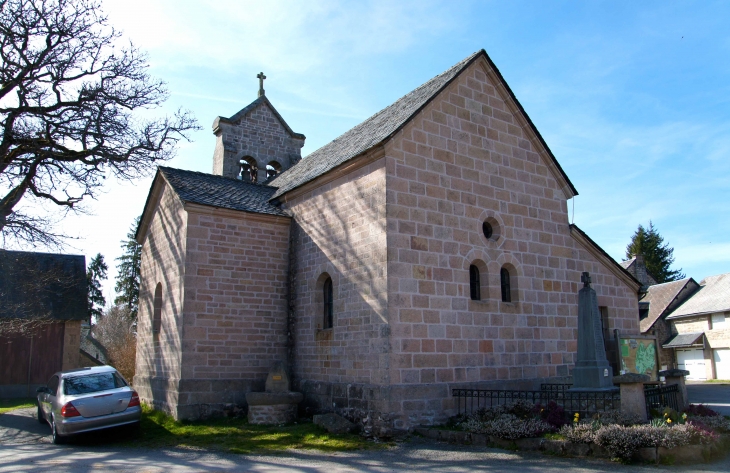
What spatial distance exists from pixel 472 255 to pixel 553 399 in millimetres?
3677

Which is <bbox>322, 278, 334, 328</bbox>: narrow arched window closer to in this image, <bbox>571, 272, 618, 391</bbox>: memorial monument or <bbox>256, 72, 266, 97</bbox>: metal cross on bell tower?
<bbox>571, 272, 618, 391</bbox>: memorial monument

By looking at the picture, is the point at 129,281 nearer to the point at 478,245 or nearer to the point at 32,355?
the point at 32,355

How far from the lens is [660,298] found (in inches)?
1574

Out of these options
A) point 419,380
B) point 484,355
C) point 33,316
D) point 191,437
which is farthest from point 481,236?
point 33,316

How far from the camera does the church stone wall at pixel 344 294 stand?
12.1 meters

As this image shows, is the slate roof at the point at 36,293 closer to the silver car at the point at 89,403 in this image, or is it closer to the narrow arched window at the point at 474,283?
the silver car at the point at 89,403

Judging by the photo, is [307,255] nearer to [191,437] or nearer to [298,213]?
[298,213]

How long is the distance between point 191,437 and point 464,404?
6002 millimetres

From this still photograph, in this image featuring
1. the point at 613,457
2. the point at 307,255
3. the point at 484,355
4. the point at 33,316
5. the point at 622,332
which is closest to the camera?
the point at 613,457

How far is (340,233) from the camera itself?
546 inches

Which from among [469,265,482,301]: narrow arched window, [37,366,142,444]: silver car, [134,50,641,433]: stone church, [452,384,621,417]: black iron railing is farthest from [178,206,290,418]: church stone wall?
[452,384,621,417]: black iron railing

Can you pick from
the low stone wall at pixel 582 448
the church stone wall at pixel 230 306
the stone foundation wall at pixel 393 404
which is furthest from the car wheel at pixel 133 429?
the low stone wall at pixel 582 448

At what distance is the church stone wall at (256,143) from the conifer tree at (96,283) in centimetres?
2584

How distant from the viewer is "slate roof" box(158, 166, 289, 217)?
51.6ft
